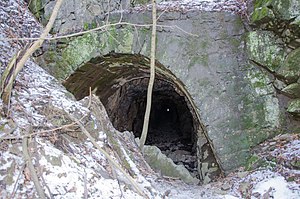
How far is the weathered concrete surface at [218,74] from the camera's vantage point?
16.3 feet

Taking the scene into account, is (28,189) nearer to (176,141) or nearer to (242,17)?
(242,17)

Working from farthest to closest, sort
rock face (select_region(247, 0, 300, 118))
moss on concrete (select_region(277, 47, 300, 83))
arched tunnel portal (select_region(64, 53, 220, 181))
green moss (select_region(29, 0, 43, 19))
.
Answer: green moss (select_region(29, 0, 43, 19)) < arched tunnel portal (select_region(64, 53, 220, 181)) < moss on concrete (select_region(277, 47, 300, 83)) < rock face (select_region(247, 0, 300, 118))

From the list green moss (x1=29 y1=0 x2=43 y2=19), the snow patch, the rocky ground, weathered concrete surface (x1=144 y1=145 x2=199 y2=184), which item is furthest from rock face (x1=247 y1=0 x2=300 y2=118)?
green moss (x1=29 y1=0 x2=43 y2=19)

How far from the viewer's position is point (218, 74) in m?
5.18

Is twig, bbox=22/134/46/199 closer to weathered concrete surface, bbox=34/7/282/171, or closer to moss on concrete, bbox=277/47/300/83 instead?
weathered concrete surface, bbox=34/7/282/171

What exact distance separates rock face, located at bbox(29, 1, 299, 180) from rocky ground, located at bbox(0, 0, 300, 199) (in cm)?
43

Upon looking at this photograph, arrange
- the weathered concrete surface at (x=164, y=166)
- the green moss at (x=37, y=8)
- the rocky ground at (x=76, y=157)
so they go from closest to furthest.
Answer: the rocky ground at (x=76, y=157), the weathered concrete surface at (x=164, y=166), the green moss at (x=37, y=8)

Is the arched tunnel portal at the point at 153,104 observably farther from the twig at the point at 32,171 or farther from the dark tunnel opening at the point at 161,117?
the twig at the point at 32,171

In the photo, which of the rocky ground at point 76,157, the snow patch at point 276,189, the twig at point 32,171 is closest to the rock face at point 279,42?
the rocky ground at point 76,157

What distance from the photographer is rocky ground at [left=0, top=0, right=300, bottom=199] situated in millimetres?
2414

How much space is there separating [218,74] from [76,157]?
3.10m

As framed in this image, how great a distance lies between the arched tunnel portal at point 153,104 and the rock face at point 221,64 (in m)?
0.27

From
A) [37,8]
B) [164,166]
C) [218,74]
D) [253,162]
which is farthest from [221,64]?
[37,8]

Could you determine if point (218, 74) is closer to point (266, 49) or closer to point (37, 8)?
point (266, 49)
